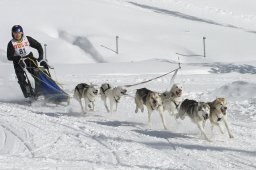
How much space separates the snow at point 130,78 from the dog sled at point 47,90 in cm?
17

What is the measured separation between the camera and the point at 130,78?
52.9 feet

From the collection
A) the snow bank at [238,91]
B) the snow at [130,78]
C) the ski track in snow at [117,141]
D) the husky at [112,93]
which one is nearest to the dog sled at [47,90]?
the snow at [130,78]

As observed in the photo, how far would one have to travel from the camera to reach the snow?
22.6 feet

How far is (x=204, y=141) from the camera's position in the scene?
781 centimetres

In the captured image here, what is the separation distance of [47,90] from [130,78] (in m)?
5.13

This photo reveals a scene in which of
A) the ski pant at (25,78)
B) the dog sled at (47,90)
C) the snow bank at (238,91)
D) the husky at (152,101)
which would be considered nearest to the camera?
the husky at (152,101)

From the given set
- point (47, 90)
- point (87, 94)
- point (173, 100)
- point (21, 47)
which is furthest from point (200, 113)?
point (21, 47)

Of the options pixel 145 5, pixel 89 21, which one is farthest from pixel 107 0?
pixel 89 21

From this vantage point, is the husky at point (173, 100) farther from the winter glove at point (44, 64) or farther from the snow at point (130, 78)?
the winter glove at point (44, 64)

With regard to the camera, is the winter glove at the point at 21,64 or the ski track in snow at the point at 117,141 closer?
the ski track in snow at the point at 117,141

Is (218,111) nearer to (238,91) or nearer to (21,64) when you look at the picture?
(238,91)

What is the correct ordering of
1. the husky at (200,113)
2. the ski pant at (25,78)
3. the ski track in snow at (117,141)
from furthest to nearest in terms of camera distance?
the ski pant at (25,78) < the husky at (200,113) < the ski track in snow at (117,141)

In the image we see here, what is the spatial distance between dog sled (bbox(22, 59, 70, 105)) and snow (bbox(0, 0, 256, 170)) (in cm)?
17

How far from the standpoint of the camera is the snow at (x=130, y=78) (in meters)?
6.88
